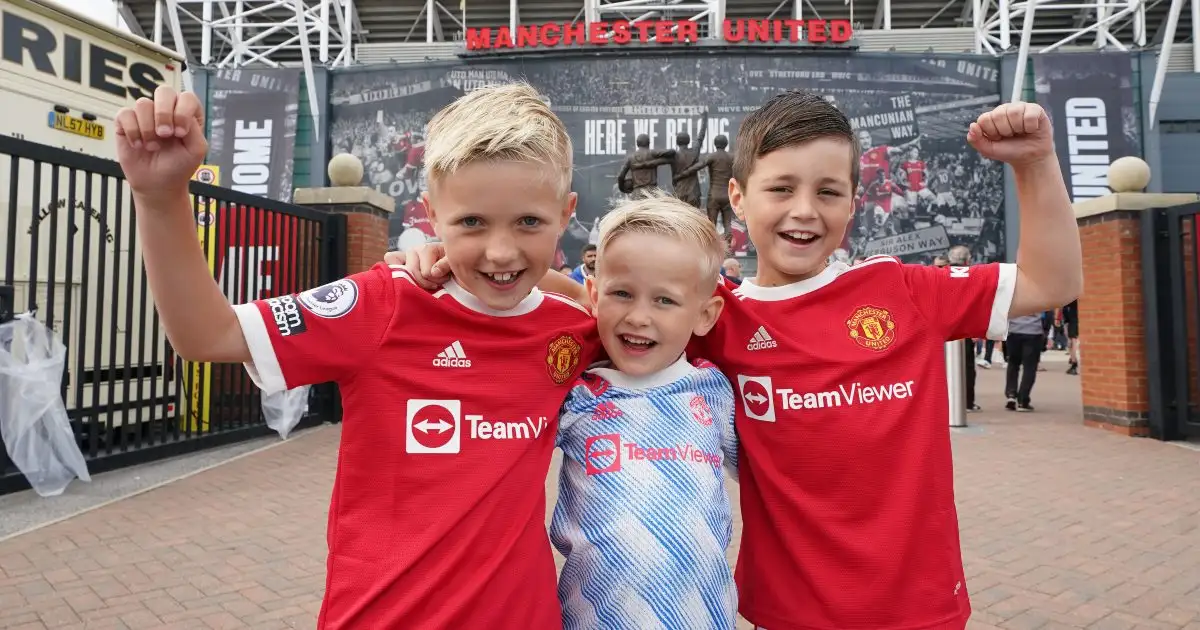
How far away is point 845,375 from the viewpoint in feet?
5.04

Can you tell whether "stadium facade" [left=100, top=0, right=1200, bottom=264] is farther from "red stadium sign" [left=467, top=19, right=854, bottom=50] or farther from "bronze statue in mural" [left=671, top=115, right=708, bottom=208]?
"bronze statue in mural" [left=671, top=115, right=708, bottom=208]

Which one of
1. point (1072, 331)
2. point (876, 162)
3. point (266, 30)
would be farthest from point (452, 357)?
point (266, 30)

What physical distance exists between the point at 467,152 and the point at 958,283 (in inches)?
44.5

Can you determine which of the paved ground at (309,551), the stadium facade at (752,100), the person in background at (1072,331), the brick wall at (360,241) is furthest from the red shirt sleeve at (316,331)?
the stadium facade at (752,100)

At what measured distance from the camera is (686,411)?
150 centimetres

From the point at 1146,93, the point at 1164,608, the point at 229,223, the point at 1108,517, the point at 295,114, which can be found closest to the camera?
the point at 1164,608

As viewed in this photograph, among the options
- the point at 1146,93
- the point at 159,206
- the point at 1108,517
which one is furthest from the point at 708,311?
the point at 1146,93

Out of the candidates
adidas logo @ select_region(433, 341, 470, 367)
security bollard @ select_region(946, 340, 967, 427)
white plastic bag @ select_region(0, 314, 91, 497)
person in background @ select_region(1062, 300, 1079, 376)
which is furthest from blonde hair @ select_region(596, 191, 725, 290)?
person in background @ select_region(1062, 300, 1079, 376)

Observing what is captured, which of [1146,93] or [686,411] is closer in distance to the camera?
[686,411]

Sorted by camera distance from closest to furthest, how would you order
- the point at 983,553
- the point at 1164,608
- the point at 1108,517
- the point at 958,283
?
the point at 958,283, the point at 1164,608, the point at 983,553, the point at 1108,517

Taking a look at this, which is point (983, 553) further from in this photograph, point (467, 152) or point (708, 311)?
point (467, 152)

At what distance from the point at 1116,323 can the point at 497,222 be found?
7.82 m

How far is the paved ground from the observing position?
2922 millimetres

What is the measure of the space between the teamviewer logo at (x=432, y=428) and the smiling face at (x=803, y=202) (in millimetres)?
803
